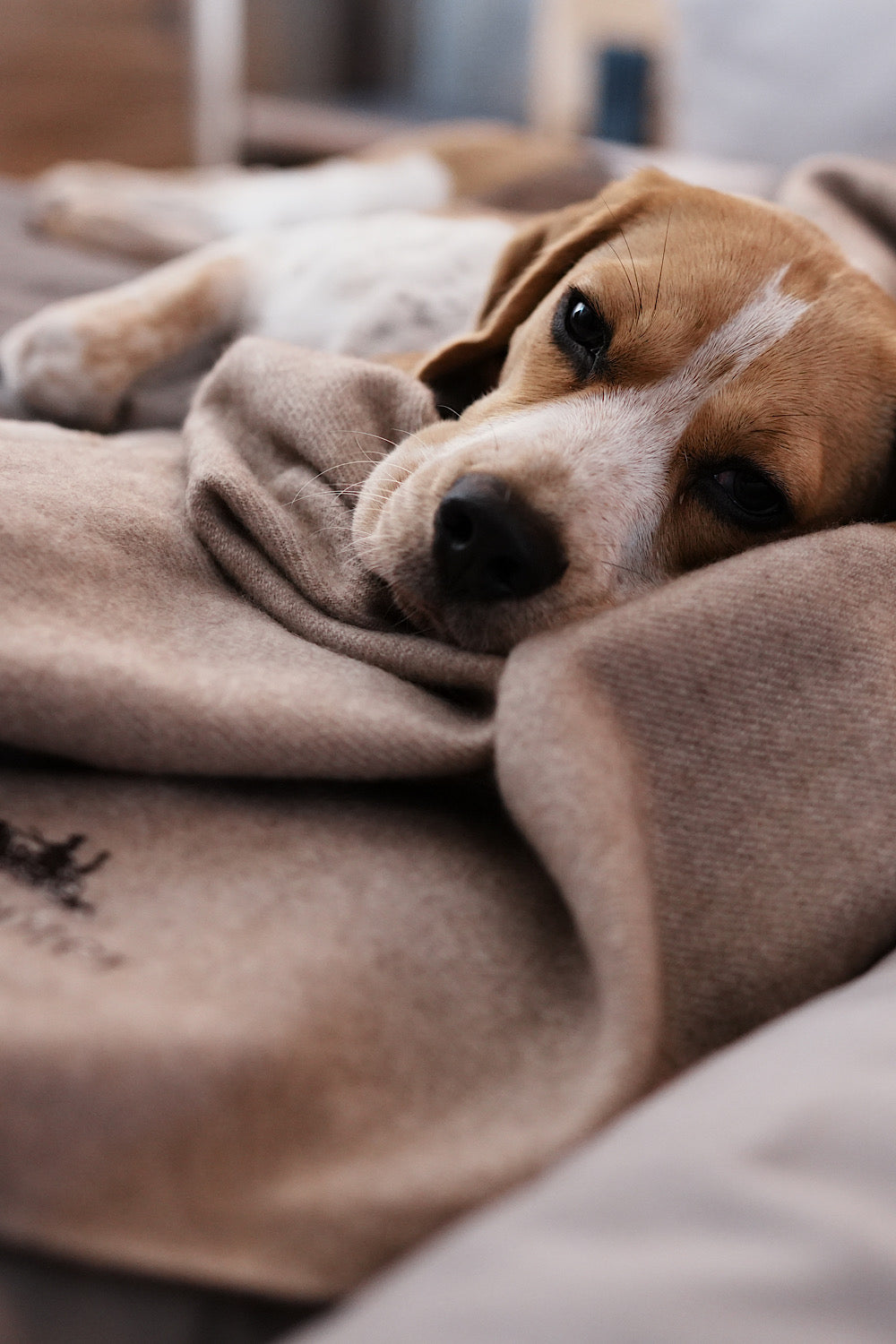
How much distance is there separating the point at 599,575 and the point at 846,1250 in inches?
28.6

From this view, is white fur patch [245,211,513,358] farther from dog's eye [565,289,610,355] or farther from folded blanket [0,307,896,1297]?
folded blanket [0,307,896,1297]

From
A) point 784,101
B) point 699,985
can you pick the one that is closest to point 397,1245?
point 699,985

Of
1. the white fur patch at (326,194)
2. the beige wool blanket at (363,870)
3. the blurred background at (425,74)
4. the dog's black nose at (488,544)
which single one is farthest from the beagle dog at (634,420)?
the blurred background at (425,74)

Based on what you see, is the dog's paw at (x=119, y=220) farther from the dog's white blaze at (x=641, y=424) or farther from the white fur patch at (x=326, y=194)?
the dog's white blaze at (x=641, y=424)

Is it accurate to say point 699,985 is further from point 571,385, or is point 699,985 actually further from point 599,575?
point 571,385

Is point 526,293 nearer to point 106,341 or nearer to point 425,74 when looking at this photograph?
point 106,341

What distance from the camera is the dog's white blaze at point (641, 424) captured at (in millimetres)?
1252

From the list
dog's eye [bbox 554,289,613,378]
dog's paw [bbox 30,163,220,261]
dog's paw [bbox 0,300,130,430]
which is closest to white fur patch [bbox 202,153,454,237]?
dog's paw [bbox 30,163,220,261]

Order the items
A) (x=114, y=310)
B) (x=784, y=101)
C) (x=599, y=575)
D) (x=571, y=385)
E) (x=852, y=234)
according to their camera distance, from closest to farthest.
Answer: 1. (x=599, y=575)
2. (x=571, y=385)
3. (x=114, y=310)
4. (x=852, y=234)
5. (x=784, y=101)

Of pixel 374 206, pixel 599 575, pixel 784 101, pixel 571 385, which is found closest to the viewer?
pixel 599 575

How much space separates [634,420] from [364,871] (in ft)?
2.35

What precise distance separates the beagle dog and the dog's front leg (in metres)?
0.62

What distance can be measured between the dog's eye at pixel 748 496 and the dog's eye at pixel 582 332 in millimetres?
220

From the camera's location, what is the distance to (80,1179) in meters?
0.62
